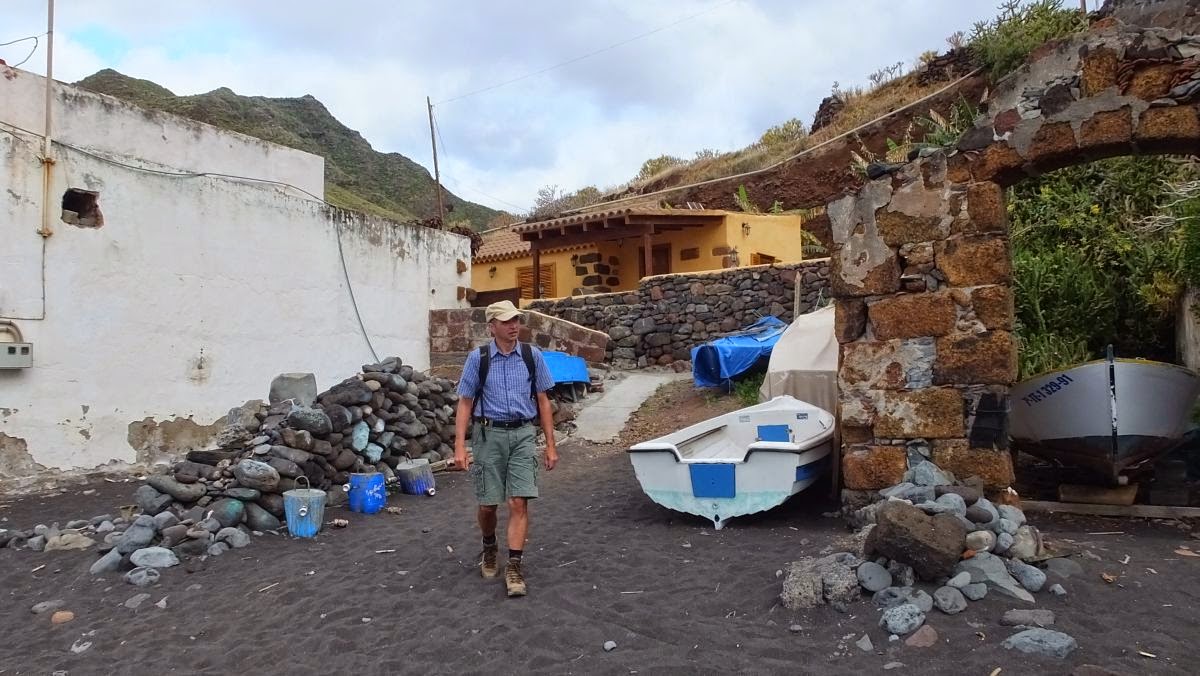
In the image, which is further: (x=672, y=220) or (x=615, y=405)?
(x=672, y=220)

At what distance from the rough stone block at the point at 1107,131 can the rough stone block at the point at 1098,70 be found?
181 millimetres

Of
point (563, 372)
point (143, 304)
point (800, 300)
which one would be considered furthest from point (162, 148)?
point (800, 300)

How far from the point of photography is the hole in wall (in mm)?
8273

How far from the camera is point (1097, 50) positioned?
4.88 m

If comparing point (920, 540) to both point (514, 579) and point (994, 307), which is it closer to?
point (994, 307)

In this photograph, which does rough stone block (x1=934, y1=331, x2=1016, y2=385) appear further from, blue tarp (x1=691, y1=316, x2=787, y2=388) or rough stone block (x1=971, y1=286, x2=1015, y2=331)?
blue tarp (x1=691, y1=316, x2=787, y2=388)

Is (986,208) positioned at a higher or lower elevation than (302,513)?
higher

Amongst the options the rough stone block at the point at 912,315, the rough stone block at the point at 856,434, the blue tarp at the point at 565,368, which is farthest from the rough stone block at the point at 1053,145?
the blue tarp at the point at 565,368

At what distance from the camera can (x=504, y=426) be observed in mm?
4574

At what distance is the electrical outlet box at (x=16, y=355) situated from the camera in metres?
7.42

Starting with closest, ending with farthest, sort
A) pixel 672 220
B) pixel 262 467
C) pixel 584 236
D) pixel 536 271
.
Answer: pixel 262 467 → pixel 672 220 → pixel 584 236 → pixel 536 271

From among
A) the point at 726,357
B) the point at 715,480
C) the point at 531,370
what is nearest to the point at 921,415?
the point at 715,480

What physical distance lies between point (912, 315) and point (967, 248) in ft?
1.91

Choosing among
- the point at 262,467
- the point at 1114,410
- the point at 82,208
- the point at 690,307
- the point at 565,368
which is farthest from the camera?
the point at 690,307
